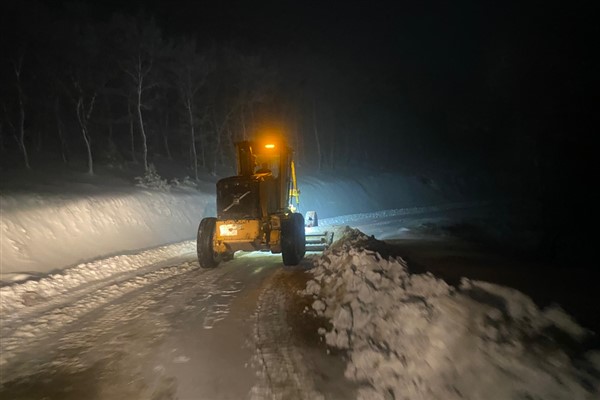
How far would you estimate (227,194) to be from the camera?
1340 cm

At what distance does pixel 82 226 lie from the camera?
1694cm

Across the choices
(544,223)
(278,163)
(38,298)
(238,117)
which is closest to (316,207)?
(238,117)

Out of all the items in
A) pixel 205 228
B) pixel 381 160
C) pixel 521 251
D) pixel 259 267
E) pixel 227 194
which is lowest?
pixel 521 251

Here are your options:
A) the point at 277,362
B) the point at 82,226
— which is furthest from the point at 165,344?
the point at 82,226

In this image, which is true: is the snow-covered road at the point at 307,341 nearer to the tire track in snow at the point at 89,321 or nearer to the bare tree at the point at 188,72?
the tire track in snow at the point at 89,321

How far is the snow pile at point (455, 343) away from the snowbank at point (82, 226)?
379 inches

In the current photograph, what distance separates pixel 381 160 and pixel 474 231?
4018 cm

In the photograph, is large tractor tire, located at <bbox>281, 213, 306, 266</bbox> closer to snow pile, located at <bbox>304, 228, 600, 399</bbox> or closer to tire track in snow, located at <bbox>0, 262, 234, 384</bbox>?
tire track in snow, located at <bbox>0, 262, 234, 384</bbox>

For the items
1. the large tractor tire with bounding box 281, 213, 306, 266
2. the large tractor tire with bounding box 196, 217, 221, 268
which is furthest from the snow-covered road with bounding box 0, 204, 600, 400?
the large tractor tire with bounding box 196, 217, 221, 268

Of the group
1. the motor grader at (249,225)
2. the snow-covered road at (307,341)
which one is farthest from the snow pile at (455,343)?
the motor grader at (249,225)

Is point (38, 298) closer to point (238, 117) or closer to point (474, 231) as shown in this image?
point (474, 231)

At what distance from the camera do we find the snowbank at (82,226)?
13664mm

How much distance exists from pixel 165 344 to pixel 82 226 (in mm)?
11975

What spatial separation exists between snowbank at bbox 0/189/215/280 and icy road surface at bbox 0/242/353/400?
341 centimetres
